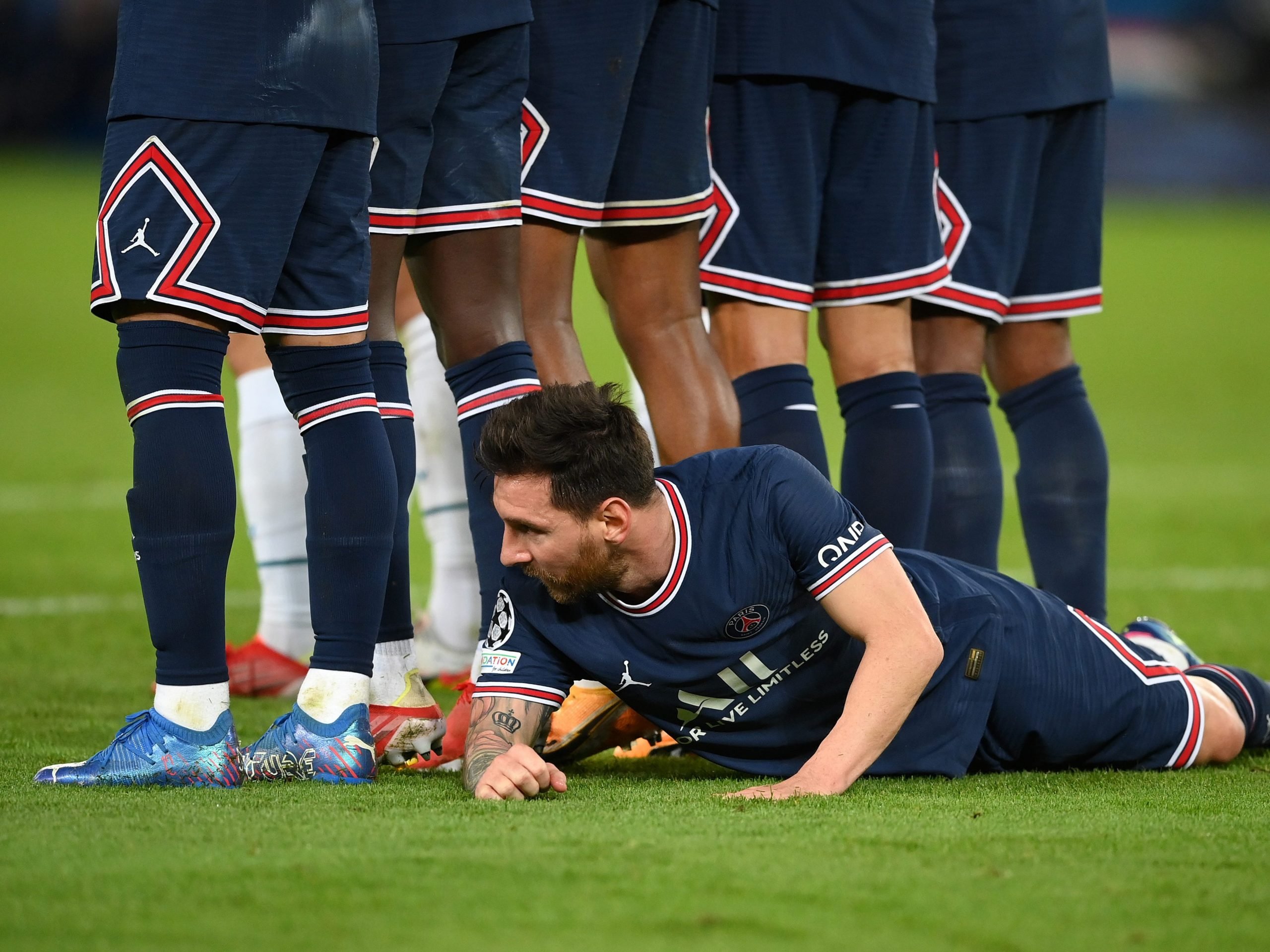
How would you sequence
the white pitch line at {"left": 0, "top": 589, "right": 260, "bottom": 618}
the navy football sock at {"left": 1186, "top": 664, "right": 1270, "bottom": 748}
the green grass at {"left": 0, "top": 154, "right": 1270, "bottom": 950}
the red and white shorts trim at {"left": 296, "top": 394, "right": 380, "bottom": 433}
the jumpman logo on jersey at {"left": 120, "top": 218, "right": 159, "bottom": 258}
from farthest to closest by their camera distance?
1. the white pitch line at {"left": 0, "top": 589, "right": 260, "bottom": 618}
2. the navy football sock at {"left": 1186, "top": 664, "right": 1270, "bottom": 748}
3. the red and white shorts trim at {"left": 296, "top": 394, "right": 380, "bottom": 433}
4. the jumpman logo on jersey at {"left": 120, "top": 218, "right": 159, "bottom": 258}
5. the green grass at {"left": 0, "top": 154, "right": 1270, "bottom": 950}

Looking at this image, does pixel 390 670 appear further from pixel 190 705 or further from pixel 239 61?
pixel 239 61

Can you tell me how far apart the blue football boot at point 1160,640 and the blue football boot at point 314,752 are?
159 cm

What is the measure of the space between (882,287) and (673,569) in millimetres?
1091

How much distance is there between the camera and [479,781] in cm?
248

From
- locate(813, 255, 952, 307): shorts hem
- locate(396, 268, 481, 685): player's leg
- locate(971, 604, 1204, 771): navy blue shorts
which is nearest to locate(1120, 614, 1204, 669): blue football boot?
locate(971, 604, 1204, 771): navy blue shorts

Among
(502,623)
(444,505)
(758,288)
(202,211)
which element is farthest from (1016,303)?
(202,211)

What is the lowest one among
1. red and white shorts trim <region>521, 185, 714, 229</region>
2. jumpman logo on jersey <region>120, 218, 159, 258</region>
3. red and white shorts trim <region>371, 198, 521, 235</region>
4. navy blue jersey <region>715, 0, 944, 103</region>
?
jumpman logo on jersey <region>120, 218, 159, 258</region>

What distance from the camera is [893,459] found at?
3318 millimetres

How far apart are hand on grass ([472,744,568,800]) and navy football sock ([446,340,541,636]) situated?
435 millimetres

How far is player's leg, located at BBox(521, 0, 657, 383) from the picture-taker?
3.01m

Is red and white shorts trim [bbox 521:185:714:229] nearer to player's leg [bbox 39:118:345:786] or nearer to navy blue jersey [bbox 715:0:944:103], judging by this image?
navy blue jersey [bbox 715:0:944:103]

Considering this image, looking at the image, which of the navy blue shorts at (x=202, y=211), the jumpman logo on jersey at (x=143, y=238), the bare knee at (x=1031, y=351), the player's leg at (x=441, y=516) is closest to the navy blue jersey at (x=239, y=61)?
the navy blue shorts at (x=202, y=211)

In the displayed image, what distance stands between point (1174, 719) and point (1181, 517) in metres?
4.34

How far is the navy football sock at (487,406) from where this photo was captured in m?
2.84
